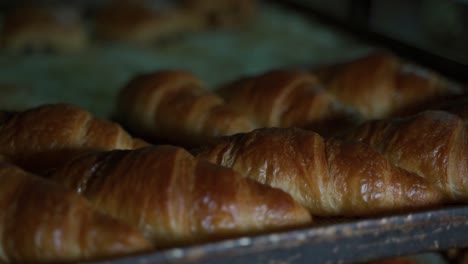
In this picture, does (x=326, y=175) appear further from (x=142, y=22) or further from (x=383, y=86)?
(x=142, y=22)

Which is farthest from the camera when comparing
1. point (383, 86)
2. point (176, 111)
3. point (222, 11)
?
point (222, 11)

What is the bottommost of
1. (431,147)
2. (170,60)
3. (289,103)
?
(170,60)

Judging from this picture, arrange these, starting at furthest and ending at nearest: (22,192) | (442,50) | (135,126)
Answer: (135,126), (442,50), (22,192)

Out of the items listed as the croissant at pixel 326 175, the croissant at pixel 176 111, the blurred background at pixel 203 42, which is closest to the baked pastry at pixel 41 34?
the blurred background at pixel 203 42

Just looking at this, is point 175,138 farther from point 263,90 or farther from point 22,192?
point 22,192

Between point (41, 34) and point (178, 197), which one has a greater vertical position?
point (178, 197)

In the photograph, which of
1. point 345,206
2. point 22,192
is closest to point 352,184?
point 345,206

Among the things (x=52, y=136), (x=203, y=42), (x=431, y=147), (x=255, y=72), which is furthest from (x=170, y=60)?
(x=431, y=147)
